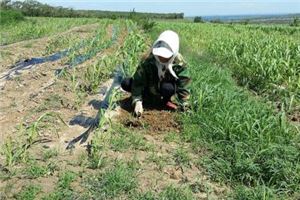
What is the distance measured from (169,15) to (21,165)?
47384 mm

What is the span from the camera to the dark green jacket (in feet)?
15.1

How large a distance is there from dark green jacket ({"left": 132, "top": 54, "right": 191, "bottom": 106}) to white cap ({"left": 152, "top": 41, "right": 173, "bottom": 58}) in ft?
0.77

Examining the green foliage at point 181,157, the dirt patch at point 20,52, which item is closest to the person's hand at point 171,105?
the green foliage at point 181,157

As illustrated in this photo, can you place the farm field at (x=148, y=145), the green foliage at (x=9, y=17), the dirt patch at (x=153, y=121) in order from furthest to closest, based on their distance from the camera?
the green foliage at (x=9, y=17)
the dirt patch at (x=153, y=121)
the farm field at (x=148, y=145)

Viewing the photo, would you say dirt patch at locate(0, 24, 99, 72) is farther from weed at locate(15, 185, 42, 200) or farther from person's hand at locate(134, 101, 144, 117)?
weed at locate(15, 185, 42, 200)

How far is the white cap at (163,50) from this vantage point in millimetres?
4289

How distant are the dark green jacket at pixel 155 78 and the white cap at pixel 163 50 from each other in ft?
0.77

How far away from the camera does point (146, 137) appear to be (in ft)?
13.2

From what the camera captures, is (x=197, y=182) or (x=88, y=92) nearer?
(x=197, y=182)

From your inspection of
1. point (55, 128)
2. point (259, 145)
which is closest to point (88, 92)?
point (55, 128)

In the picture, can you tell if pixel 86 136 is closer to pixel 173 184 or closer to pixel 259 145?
pixel 173 184

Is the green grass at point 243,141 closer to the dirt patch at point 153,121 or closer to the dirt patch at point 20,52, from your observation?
the dirt patch at point 153,121

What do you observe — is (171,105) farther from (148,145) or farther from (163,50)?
(148,145)

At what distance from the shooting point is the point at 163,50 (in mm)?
4305
